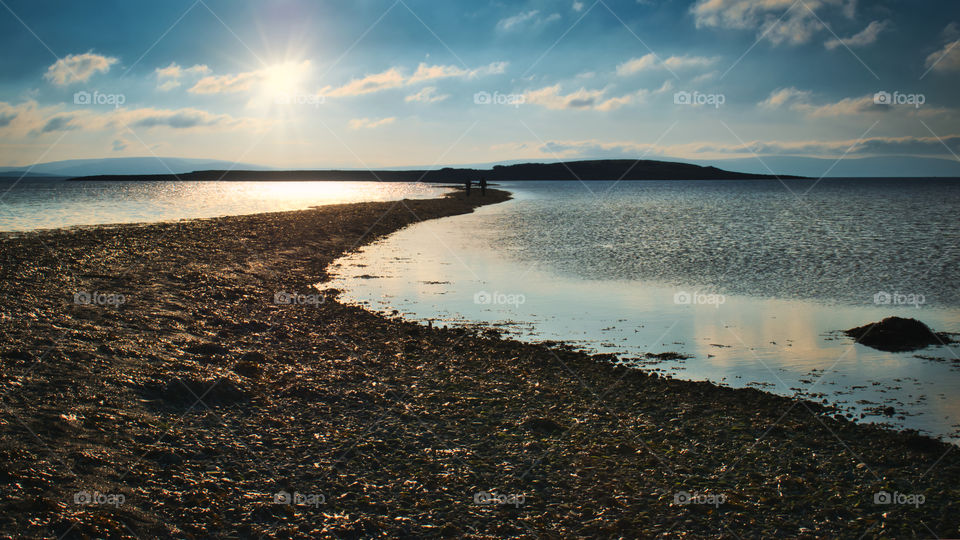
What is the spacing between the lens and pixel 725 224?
55656 millimetres

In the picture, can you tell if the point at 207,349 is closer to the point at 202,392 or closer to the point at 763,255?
the point at 202,392

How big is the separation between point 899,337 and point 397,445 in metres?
12.9

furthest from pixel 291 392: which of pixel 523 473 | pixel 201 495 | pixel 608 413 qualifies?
pixel 608 413

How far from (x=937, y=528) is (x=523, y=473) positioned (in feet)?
15.5

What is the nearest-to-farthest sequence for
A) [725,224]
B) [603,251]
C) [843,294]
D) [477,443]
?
[477,443]
[843,294]
[603,251]
[725,224]

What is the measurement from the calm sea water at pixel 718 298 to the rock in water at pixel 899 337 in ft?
1.45

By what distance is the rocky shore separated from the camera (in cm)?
666

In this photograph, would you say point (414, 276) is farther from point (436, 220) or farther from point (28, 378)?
point (436, 220)

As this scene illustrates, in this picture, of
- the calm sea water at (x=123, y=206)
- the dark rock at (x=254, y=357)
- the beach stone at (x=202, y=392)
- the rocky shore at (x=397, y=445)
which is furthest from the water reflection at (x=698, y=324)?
the calm sea water at (x=123, y=206)

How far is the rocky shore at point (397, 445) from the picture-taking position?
21.9 feet

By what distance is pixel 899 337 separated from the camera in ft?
48.0

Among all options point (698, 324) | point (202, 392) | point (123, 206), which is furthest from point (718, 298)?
point (123, 206)

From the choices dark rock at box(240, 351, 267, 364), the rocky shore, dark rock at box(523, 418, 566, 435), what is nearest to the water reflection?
the rocky shore

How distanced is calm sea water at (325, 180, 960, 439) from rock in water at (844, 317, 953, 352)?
44cm
